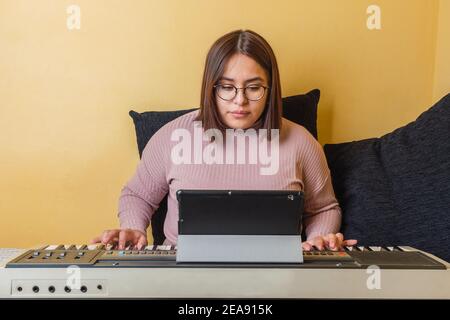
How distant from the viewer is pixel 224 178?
1.35 m

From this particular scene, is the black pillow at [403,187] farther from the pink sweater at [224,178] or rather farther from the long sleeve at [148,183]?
the long sleeve at [148,183]

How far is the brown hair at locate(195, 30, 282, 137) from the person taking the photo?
1317mm

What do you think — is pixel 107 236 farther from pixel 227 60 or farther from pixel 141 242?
pixel 227 60

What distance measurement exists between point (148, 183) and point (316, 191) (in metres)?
0.47

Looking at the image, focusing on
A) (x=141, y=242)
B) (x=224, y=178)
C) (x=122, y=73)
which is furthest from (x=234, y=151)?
(x=122, y=73)

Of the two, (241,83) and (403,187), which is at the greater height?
(241,83)

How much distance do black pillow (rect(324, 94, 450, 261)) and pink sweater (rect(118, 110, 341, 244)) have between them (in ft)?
0.23

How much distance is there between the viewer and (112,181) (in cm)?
161

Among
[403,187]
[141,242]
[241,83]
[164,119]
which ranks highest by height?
[241,83]

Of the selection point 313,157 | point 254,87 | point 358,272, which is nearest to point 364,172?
point 313,157

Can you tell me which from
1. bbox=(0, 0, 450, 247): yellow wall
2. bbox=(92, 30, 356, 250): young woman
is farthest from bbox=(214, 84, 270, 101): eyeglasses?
bbox=(0, 0, 450, 247): yellow wall

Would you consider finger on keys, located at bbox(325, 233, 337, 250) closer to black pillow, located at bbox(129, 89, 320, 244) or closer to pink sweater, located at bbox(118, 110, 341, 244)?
pink sweater, located at bbox(118, 110, 341, 244)

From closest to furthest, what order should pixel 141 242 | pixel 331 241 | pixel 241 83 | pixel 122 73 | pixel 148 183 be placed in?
pixel 331 241 < pixel 141 242 < pixel 241 83 < pixel 148 183 < pixel 122 73
